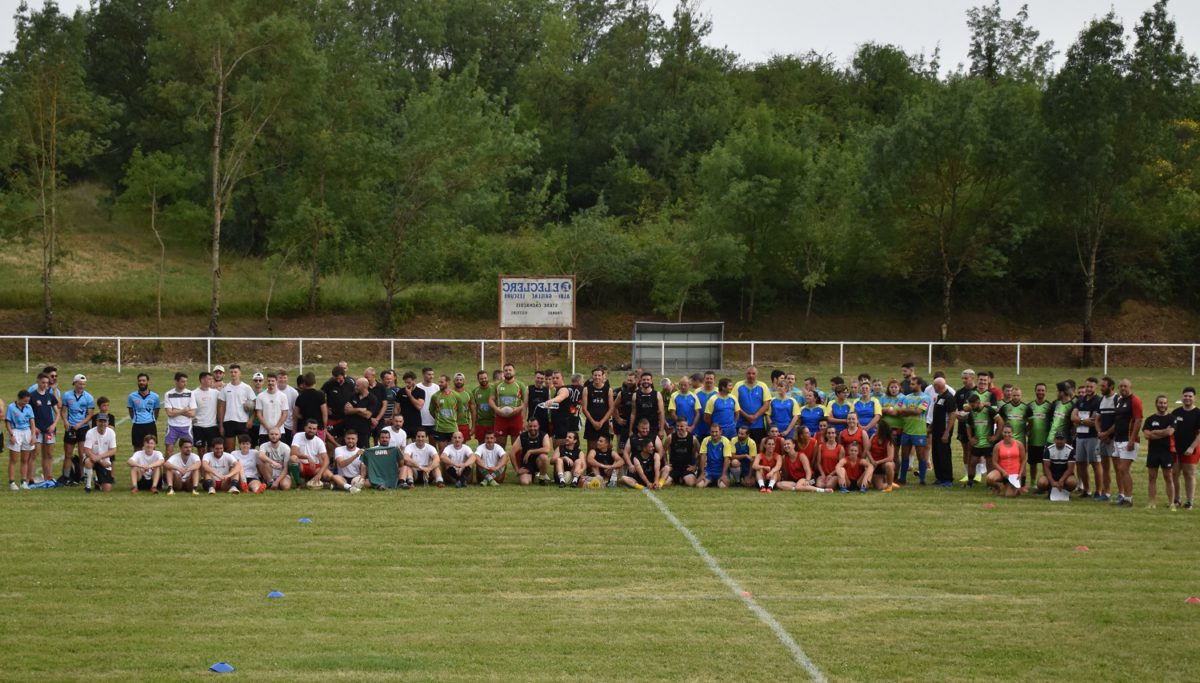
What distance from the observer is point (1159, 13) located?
40.7 meters

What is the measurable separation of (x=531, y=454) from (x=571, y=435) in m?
0.63

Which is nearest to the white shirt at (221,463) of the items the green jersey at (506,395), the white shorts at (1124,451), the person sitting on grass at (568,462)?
the green jersey at (506,395)

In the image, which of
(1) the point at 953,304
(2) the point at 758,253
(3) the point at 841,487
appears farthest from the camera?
(1) the point at 953,304

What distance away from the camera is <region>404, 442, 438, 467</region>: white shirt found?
55.5ft

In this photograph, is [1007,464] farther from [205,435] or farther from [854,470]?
[205,435]

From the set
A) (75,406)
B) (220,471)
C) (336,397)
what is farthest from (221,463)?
(75,406)

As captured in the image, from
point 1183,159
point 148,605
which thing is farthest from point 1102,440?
point 1183,159

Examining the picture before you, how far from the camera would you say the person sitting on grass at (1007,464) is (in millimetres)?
16219

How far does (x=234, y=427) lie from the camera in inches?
671

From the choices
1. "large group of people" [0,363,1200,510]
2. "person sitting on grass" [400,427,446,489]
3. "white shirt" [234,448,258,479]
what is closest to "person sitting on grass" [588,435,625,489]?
"large group of people" [0,363,1200,510]

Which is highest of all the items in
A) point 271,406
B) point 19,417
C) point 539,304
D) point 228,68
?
point 228,68

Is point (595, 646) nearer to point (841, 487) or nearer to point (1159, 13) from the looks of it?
point (841, 487)

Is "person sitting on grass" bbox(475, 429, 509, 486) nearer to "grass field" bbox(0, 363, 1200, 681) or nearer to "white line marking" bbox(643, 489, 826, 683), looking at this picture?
"grass field" bbox(0, 363, 1200, 681)

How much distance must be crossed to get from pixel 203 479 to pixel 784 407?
7.84 metres
